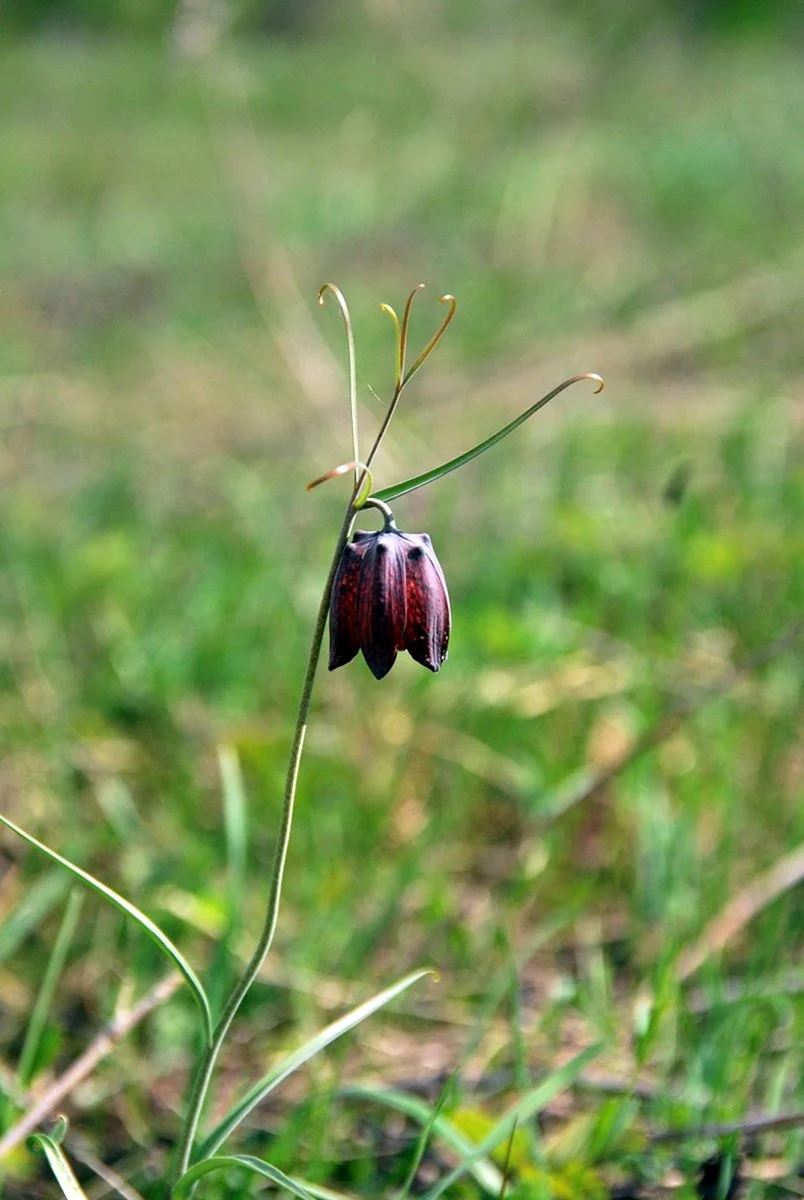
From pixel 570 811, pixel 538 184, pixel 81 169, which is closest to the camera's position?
pixel 570 811

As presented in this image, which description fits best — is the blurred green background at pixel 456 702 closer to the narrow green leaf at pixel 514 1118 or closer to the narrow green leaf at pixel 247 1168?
the narrow green leaf at pixel 514 1118

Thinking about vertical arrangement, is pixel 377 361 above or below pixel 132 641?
above

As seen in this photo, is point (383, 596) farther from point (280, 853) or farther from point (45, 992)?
point (45, 992)

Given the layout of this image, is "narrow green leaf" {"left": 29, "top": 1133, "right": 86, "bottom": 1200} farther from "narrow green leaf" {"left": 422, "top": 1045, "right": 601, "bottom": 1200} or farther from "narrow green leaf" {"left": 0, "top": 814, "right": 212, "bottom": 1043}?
"narrow green leaf" {"left": 422, "top": 1045, "right": 601, "bottom": 1200}

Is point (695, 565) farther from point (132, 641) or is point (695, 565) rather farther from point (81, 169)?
point (81, 169)

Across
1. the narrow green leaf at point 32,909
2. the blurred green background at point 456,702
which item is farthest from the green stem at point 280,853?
the narrow green leaf at point 32,909

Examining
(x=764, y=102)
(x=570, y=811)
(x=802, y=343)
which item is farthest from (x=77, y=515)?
(x=764, y=102)
